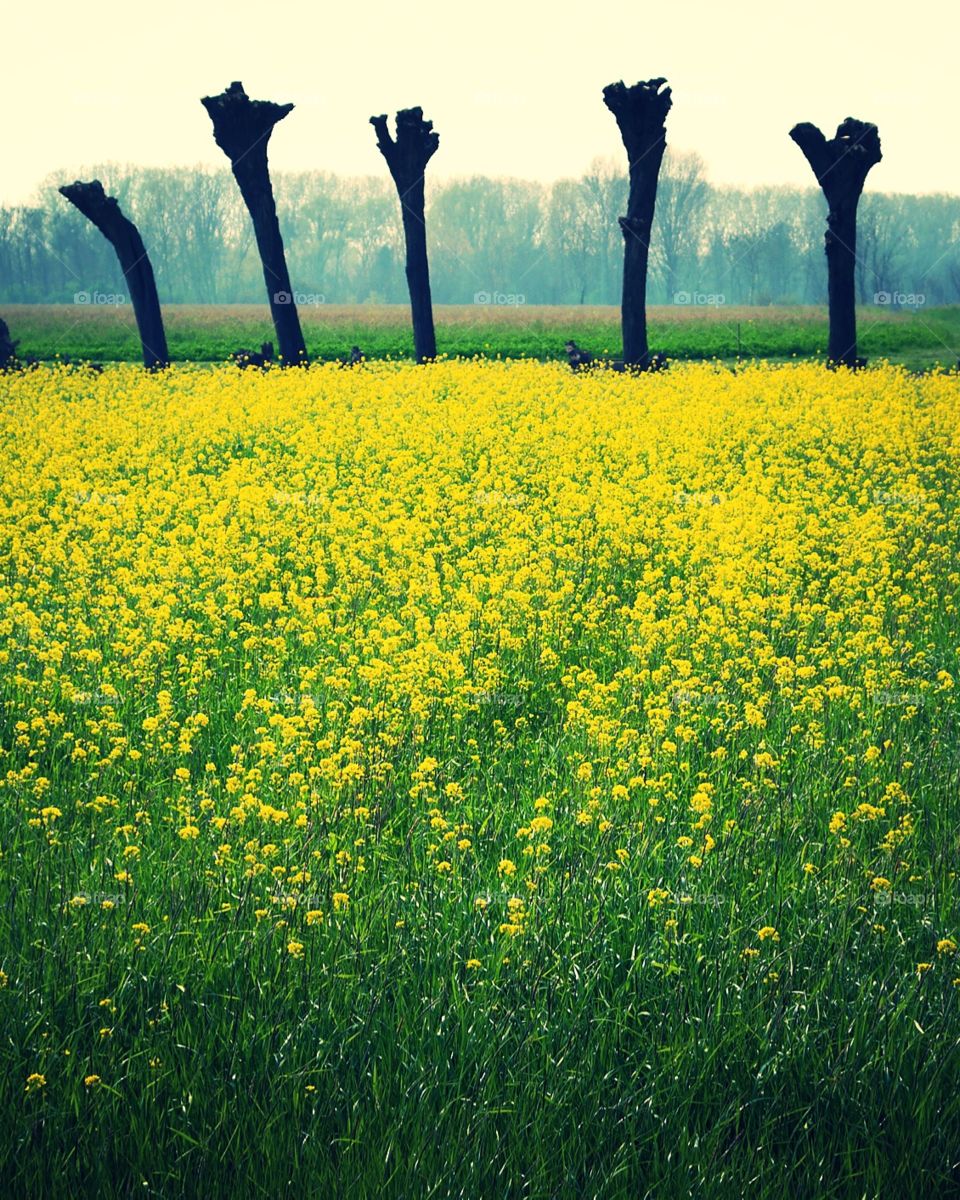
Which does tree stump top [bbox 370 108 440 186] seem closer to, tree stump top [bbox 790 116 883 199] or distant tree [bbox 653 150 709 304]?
tree stump top [bbox 790 116 883 199]

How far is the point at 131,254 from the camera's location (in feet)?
79.9

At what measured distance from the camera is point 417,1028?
13.0 ft

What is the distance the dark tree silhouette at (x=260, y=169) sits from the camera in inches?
898

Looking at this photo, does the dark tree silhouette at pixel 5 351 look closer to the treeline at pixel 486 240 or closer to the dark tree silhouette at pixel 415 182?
the dark tree silhouette at pixel 415 182

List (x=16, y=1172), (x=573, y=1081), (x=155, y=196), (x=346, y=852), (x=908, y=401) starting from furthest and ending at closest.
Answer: (x=155, y=196)
(x=908, y=401)
(x=346, y=852)
(x=573, y=1081)
(x=16, y=1172)

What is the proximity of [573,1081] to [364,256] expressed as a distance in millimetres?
97383

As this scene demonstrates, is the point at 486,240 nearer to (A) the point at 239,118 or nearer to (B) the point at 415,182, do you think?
(B) the point at 415,182

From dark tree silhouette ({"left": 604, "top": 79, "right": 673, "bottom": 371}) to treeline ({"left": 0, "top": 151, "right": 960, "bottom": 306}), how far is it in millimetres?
58598

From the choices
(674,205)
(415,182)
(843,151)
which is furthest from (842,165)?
(674,205)

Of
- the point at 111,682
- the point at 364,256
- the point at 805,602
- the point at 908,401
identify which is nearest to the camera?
the point at 111,682

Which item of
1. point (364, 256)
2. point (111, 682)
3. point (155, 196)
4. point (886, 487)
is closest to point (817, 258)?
point (364, 256)

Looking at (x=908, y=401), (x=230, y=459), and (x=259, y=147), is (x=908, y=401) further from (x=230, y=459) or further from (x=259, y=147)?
(x=259, y=147)

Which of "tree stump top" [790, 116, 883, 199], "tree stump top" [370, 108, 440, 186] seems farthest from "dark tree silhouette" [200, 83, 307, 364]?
"tree stump top" [790, 116, 883, 199]

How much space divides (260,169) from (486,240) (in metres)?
76.3
